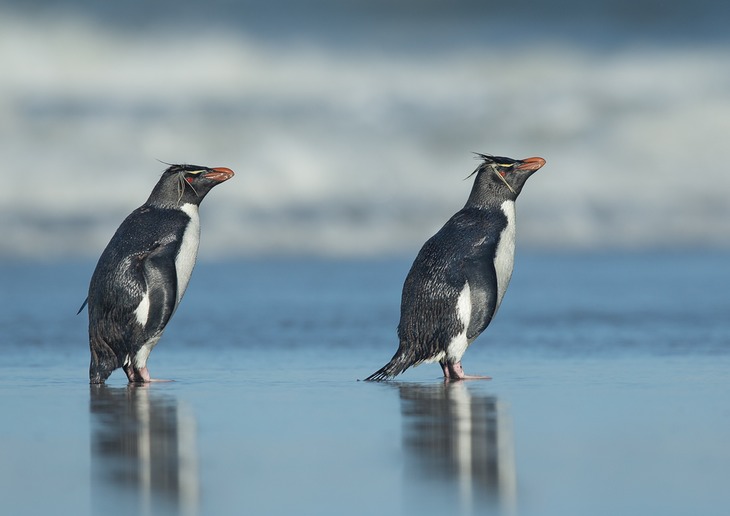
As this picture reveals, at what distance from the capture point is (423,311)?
7.24 metres

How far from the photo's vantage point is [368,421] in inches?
213

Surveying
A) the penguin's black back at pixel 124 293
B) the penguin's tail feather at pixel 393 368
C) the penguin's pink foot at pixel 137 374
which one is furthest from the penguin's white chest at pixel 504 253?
the penguin's pink foot at pixel 137 374

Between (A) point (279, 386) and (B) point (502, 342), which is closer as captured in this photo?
(A) point (279, 386)

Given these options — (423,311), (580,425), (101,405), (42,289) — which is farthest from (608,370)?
(42,289)

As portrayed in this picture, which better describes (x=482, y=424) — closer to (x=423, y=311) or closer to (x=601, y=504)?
(x=601, y=504)

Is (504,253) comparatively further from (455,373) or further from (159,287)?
(159,287)

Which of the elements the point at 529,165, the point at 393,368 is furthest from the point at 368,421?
the point at 529,165

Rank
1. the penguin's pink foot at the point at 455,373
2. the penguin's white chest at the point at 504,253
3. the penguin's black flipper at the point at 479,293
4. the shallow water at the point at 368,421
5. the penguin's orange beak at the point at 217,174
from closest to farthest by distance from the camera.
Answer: the shallow water at the point at 368,421, the penguin's pink foot at the point at 455,373, the penguin's black flipper at the point at 479,293, the penguin's white chest at the point at 504,253, the penguin's orange beak at the point at 217,174

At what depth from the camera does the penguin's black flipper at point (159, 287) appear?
7.16 m

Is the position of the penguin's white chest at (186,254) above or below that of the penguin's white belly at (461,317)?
above

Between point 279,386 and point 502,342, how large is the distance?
3.00m

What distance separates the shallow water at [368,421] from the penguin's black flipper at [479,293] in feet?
1.02

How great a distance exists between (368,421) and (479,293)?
198 centimetres

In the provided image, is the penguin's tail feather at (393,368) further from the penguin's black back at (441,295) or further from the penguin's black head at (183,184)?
the penguin's black head at (183,184)
